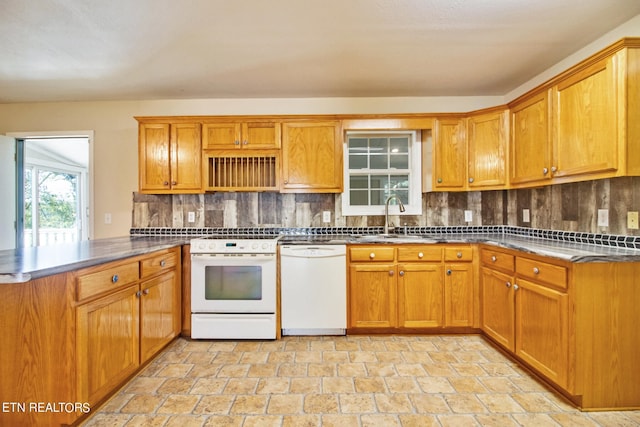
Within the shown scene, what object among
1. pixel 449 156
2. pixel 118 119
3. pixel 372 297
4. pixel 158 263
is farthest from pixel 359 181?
pixel 118 119

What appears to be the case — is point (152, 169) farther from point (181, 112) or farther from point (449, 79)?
point (449, 79)

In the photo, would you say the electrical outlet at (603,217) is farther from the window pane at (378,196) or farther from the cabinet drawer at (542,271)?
the window pane at (378,196)

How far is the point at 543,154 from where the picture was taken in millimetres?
2279

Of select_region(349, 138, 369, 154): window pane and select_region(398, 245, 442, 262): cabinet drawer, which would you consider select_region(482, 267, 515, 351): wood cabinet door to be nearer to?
select_region(398, 245, 442, 262): cabinet drawer

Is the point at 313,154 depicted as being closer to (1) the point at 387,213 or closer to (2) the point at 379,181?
(2) the point at 379,181

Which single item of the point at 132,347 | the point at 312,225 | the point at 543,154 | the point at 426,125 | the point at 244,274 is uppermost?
the point at 426,125

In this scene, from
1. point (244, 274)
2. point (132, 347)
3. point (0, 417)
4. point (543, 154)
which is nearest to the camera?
point (0, 417)

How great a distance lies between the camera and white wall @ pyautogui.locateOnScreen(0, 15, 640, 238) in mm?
A: 3213

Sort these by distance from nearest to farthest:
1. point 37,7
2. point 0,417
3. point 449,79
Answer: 1. point 0,417
2. point 37,7
3. point 449,79

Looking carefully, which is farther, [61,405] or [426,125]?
[426,125]

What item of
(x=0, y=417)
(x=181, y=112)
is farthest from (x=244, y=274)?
(x=181, y=112)

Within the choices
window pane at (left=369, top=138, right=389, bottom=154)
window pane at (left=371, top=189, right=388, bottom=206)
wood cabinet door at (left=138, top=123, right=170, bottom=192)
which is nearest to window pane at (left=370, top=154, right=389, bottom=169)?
window pane at (left=369, top=138, right=389, bottom=154)

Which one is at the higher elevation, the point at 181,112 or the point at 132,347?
the point at 181,112

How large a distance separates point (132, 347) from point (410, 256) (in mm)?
2211
